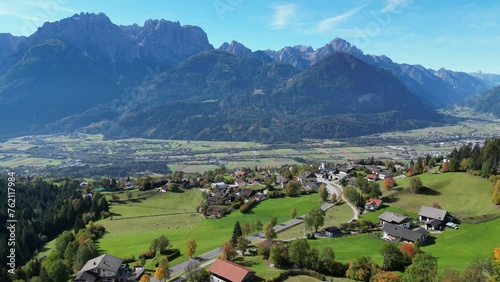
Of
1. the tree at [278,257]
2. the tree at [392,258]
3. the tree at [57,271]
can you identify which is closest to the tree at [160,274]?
the tree at [278,257]

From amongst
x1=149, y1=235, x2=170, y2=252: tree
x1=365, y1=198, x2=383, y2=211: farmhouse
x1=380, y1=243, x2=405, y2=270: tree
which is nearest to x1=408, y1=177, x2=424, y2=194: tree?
x1=365, y1=198, x2=383, y2=211: farmhouse

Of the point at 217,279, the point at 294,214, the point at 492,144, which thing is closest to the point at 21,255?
the point at 217,279

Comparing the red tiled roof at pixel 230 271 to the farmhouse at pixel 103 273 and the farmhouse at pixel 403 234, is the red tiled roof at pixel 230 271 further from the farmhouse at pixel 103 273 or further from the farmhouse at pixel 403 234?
the farmhouse at pixel 403 234

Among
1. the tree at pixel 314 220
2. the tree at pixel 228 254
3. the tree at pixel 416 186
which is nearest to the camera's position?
the tree at pixel 228 254

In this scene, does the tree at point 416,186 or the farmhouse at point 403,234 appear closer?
the farmhouse at point 403,234

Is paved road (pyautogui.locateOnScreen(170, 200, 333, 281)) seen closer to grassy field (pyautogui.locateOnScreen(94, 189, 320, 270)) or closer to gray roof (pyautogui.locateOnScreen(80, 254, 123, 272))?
grassy field (pyautogui.locateOnScreen(94, 189, 320, 270))

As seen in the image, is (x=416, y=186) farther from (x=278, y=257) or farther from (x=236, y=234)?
(x=278, y=257)

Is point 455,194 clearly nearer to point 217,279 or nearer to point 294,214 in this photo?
point 294,214
